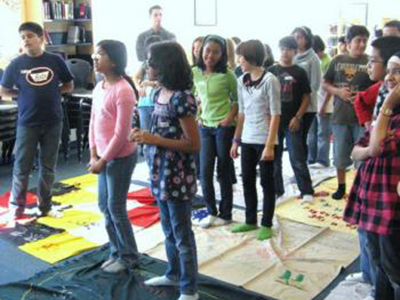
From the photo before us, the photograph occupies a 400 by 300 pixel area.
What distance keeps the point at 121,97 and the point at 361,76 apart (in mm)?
1932

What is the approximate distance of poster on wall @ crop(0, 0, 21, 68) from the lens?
5559mm

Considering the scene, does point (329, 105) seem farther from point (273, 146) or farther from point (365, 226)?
point (365, 226)

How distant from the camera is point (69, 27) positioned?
6418 mm

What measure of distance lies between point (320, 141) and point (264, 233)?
2.06 m

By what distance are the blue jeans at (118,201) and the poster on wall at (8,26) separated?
365 cm

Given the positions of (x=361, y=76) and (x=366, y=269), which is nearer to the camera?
(x=366, y=269)

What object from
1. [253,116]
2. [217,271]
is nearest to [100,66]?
[253,116]

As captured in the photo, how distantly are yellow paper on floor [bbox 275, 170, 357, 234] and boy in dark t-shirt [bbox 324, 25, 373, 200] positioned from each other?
0.89ft

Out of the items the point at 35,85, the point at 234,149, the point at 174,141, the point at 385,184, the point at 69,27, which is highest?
the point at 69,27

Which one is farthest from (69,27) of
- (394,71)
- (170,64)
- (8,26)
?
(394,71)

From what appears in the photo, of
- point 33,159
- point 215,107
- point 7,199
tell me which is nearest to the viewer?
point 215,107

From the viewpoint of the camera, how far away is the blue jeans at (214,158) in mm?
3201

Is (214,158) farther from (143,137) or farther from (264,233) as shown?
(143,137)

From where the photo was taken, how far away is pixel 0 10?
553 centimetres
